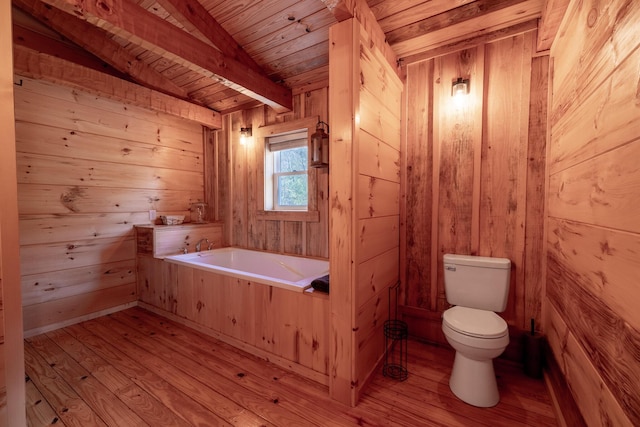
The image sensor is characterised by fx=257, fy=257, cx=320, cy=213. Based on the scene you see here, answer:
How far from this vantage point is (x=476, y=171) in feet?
6.57

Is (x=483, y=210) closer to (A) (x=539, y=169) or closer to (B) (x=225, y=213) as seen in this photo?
(A) (x=539, y=169)

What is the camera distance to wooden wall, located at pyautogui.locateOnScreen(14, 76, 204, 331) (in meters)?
2.32

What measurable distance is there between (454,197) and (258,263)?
2209 mm

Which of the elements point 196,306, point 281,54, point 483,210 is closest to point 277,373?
point 196,306

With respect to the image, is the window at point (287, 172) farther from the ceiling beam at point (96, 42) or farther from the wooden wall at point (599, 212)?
the wooden wall at point (599, 212)

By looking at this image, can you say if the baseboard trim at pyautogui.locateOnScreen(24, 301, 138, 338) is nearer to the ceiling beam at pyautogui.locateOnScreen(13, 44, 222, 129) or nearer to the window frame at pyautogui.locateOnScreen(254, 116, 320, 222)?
the window frame at pyautogui.locateOnScreen(254, 116, 320, 222)

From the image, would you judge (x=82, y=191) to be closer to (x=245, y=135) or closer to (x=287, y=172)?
(x=245, y=135)

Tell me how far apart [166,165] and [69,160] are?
2.99ft

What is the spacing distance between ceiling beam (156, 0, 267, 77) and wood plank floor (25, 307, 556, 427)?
2609mm

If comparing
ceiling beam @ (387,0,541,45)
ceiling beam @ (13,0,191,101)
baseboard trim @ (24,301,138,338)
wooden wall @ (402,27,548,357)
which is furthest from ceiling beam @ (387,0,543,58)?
baseboard trim @ (24,301,138,338)

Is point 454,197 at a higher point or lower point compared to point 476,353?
higher

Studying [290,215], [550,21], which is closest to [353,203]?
[290,215]

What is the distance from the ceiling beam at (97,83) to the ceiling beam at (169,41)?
89 centimetres

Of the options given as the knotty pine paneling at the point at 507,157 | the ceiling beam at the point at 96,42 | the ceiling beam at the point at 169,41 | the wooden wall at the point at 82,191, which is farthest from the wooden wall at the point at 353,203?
the wooden wall at the point at 82,191
